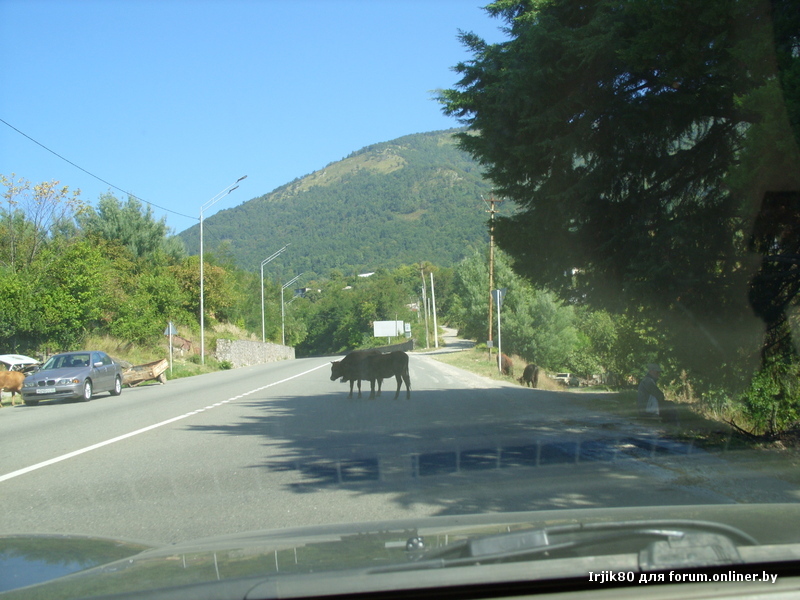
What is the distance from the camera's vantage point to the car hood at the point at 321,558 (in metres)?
2.48

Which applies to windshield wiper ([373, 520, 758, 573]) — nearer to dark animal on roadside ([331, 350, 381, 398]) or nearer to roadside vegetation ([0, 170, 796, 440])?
roadside vegetation ([0, 170, 796, 440])

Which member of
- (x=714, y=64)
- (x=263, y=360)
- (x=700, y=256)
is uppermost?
(x=714, y=64)

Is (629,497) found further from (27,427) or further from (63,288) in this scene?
(63,288)

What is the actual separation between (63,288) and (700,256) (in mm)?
26635

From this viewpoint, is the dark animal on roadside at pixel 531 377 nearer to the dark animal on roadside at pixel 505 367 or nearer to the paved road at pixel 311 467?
the dark animal on roadside at pixel 505 367

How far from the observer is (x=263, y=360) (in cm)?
6141

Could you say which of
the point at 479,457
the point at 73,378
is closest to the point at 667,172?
the point at 479,457

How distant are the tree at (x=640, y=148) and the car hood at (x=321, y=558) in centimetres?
597

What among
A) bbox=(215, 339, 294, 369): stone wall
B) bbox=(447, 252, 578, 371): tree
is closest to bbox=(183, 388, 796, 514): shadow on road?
bbox=(215, 339, 294, 369): stone wall

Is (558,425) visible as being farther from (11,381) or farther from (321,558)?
(11,381)

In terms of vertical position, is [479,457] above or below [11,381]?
below

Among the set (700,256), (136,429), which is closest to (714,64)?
(700,256)

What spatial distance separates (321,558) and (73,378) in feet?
65.6

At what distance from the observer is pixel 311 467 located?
29.0 ft
